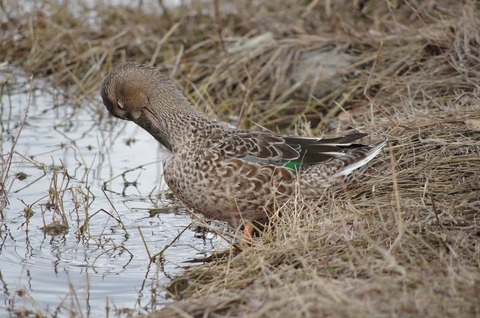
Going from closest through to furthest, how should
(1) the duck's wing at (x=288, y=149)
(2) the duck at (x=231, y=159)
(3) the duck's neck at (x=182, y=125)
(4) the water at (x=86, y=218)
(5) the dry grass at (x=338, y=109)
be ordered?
(5) the dry grass at (x=338, y=109) < (4) the water at (x=86, y=218) < (2) the duck at (x=231, y=159) < (1) the duck's wing at (x=288, y=149) < (3) the duck's neck at (x=182, y=125)

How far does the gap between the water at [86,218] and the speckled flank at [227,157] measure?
0.35 metres

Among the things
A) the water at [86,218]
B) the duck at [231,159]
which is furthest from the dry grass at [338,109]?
the water at [86,218]

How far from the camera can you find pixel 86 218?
5555 mm

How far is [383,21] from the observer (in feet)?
27.5

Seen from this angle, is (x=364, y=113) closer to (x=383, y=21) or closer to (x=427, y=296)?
(x=383, y=21)

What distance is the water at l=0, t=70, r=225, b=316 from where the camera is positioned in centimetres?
482

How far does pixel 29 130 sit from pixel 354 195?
11.4 feet

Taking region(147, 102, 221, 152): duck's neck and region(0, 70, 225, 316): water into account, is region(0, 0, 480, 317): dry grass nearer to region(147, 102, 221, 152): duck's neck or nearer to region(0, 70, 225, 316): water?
region(0, 70, 225, 316): water

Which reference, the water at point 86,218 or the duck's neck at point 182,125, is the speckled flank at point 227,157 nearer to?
the duck's neck at point 182,125

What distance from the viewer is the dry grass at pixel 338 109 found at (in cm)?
402

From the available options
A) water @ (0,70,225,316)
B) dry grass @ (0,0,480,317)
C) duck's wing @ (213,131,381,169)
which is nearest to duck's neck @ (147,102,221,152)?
duck's wing @ (213,131,381,169)

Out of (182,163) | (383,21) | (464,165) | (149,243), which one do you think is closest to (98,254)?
(149,243)

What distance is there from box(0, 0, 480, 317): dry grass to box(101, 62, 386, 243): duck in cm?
17

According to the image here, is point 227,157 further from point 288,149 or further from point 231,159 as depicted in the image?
point 288,149
